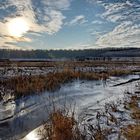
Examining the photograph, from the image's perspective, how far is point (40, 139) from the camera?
773 centimetres

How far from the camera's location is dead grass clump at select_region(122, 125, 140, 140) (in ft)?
22.5

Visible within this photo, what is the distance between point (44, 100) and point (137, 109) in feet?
17.4

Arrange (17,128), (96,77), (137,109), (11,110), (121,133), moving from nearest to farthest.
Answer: (121,133) → (17,128) → (137,109) → (11,110) → (96,77)

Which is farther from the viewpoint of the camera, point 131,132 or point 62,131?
point 131,132

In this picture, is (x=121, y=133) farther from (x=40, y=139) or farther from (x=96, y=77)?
(x=96, y=77)

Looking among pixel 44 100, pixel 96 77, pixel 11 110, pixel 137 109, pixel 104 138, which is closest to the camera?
pixel 104 138

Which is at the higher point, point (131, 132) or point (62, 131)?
point (62, 131)

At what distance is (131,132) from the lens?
7273 millimetres

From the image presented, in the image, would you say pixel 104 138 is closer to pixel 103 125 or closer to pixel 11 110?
pixel 103 125

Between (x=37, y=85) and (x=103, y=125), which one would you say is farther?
(x=37, y=85)

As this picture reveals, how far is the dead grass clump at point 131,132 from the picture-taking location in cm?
687

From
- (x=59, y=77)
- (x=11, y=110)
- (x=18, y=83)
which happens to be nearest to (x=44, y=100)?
(x=11, y=110)

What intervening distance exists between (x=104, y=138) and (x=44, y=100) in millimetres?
7865

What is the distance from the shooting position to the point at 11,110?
40.4 feet
